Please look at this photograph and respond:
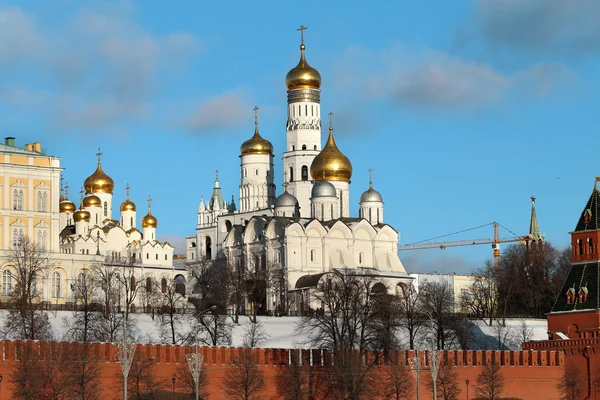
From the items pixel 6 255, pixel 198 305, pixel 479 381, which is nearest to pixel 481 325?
pixel 198 305

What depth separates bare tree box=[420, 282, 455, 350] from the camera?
7419cm

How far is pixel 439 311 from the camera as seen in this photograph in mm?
76125

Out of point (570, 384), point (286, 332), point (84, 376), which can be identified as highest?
point (286, 332)

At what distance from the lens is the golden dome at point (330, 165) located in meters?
100

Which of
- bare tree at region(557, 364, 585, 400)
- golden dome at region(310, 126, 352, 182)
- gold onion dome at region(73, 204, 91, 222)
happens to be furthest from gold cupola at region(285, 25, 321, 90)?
bare tree at region(557, 364, 585, 400)

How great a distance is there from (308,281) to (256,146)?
15.8 meters

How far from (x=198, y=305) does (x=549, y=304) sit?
23399 mm

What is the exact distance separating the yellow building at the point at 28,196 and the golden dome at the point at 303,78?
22115 millimetres

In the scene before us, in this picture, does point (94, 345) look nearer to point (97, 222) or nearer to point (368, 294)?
point (368, 294)

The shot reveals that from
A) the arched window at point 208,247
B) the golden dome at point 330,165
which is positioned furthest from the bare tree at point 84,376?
the arched window at point 208,247

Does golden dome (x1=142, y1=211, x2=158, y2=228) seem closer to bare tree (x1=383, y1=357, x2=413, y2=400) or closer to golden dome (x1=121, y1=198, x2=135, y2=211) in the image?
golden dome (x1=121, y1=198, x2=135, y2=211)

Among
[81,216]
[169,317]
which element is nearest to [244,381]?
[169,317]

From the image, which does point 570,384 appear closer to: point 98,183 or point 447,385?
point 447,385

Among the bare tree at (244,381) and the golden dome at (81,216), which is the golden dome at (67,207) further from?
the bare tree at (244,381)
